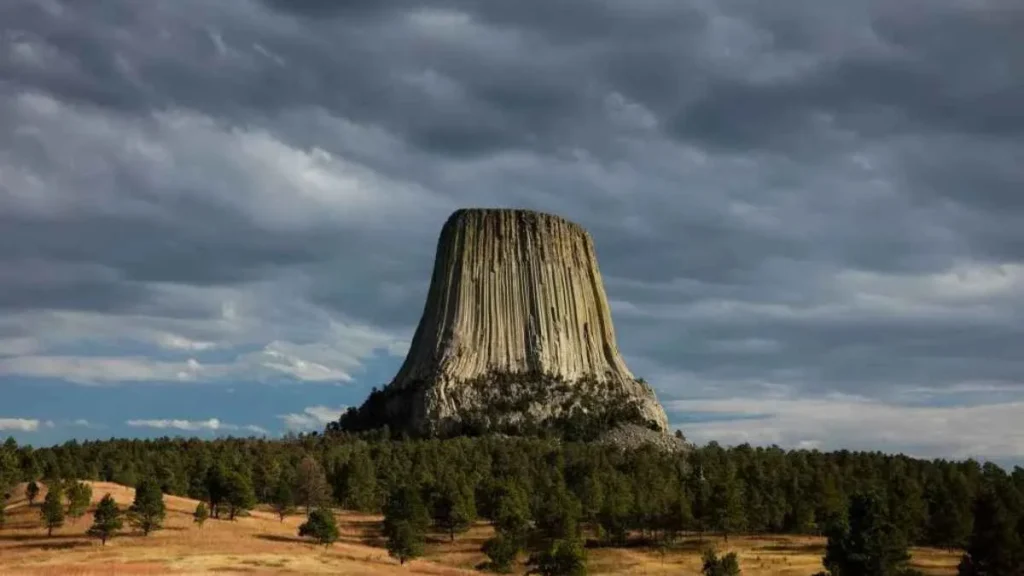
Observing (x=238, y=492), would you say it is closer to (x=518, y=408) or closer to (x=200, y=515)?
(x=200, y=515)

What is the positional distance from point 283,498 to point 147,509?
64.3 feet

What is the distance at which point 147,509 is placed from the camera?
3460 inches

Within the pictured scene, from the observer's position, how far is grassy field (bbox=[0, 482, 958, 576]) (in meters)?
75.8

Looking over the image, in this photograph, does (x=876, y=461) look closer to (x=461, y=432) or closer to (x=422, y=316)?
(x=461, y=432)

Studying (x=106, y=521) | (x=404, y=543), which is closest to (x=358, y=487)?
(x=404, y=543)

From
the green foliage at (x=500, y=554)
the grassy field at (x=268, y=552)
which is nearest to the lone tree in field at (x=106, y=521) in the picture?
the grassy field at (x=268, y=552)

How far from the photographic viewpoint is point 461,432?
161875mm

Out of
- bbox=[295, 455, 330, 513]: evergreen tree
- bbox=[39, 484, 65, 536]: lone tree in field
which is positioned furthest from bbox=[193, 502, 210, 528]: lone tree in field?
bbox=[295, 455, 330, 513]: evergreen tree

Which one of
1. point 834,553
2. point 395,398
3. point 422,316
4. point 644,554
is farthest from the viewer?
point 422,316

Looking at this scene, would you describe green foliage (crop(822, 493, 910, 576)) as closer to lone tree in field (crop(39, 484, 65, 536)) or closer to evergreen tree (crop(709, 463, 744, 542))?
evergreen tree (crop(709, 463, 744, 542))

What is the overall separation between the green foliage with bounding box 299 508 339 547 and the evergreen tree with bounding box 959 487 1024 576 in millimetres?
49530

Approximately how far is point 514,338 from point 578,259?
20882 mm

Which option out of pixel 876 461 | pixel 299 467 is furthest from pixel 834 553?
pixel 876 461

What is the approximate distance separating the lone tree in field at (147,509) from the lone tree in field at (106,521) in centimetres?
147
